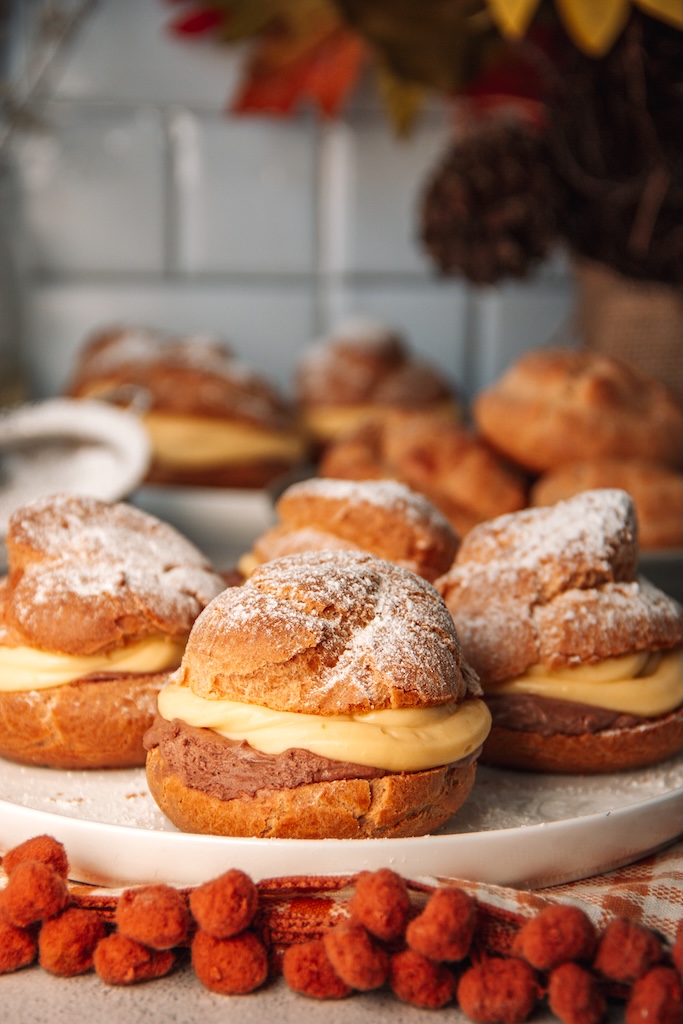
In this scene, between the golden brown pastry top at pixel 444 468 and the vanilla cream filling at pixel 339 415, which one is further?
the vanilla cream filling at pixel 339 415

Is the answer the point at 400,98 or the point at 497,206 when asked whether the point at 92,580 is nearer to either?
the point at 497,206

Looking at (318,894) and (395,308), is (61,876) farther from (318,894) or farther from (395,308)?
(395,308)

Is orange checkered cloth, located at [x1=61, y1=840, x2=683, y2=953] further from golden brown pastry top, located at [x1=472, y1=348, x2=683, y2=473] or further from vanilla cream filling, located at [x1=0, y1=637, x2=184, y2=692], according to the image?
golden brown pastry top, located at [x1=472, y1=348, x2=683, y2=473]

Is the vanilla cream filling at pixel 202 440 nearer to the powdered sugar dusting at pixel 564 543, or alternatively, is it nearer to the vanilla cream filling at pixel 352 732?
the powdered sugar dusting at pixel 564 543

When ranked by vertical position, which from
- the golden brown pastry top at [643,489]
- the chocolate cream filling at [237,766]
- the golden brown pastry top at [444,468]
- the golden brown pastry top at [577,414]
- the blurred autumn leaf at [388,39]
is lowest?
the golden brown pastry top at [444,468]

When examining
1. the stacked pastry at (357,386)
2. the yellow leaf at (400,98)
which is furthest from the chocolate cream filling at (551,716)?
the yellow leaf at (400,98)

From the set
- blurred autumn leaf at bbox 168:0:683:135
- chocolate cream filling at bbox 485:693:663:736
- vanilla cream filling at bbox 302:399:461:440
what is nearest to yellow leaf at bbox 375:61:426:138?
blurred autumn leaf at bbox 168:0:683:135
